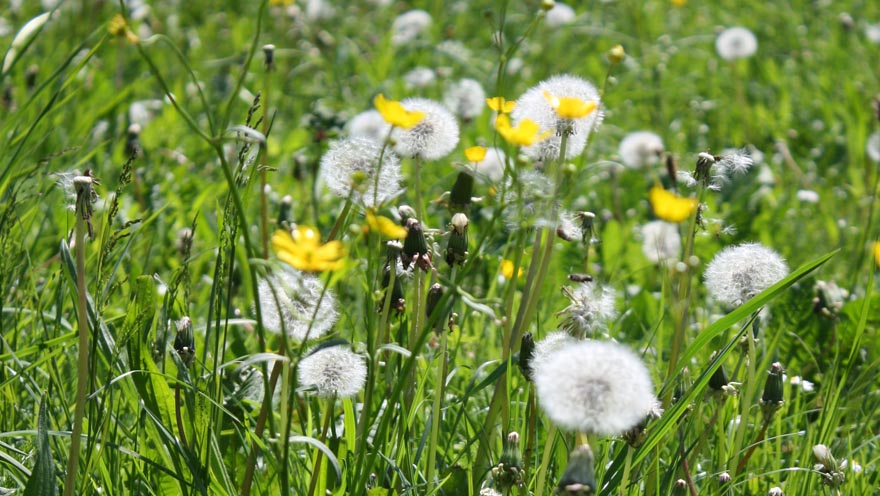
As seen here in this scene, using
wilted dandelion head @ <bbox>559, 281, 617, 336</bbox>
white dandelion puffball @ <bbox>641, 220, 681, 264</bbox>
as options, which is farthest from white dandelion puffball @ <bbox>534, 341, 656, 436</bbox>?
white dandelion puffball @ <bbox>641, 220, 681, 264</bbox>

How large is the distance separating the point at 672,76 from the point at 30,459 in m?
3.76

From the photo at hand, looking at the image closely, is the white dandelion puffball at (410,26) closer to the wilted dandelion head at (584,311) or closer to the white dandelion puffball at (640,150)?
the white dandelion puffball at (640,150)

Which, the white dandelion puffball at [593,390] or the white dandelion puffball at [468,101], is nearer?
the white dandelion puffball at [593,390]

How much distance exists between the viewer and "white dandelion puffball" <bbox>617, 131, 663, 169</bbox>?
11.8 ft

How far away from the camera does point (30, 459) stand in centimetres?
156

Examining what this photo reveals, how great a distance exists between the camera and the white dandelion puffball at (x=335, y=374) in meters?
1.45

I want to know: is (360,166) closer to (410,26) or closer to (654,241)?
(654,241)

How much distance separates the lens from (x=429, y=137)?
1.68m

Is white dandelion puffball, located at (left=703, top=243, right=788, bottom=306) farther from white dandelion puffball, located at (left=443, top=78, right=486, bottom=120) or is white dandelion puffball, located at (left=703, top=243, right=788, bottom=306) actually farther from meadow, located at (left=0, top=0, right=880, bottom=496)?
white dandelion puffball, located at (left=443, top=78, right=486, bottom=120)

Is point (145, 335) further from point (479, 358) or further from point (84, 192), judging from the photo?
point (479, 358)

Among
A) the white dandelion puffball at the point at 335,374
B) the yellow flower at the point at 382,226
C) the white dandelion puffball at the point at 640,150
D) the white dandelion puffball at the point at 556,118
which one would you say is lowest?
the white dandelion puffball at the point at 640,150

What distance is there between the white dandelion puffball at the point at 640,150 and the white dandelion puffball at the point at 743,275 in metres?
2.03

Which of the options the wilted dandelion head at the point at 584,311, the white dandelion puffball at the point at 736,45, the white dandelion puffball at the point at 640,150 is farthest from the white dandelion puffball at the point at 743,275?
the white dandelion puffball at the point at 736,45

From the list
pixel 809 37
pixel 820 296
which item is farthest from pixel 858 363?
pixel 809 37
